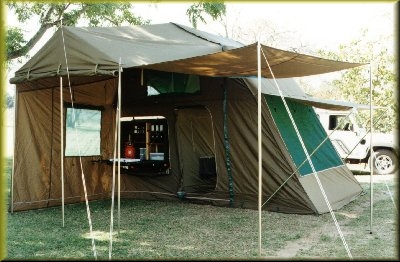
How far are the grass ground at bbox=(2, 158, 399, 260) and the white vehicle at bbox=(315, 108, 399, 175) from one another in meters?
4.63

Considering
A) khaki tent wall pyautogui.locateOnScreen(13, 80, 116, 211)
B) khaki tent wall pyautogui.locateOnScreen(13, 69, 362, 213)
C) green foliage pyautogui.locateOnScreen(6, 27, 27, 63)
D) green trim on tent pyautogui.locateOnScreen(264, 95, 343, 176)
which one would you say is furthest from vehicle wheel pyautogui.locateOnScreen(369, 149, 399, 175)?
green foliage pyautogui.locateOnScreen(6, 27, 27, 63)

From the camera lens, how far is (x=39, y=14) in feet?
36.6

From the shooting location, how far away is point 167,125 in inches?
321

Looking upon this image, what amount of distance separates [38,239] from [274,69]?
3.46 m

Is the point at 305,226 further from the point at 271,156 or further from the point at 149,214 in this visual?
the point at 149,214

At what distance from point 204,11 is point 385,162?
20.1 feet

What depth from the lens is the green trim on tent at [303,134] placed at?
7.25 metres

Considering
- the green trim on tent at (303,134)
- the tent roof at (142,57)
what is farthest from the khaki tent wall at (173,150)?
the tent roof at (142,57)

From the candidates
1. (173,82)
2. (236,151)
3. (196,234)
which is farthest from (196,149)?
(196,234)

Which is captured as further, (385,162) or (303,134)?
(385,162)

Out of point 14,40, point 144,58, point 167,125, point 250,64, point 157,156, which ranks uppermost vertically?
point 14,40

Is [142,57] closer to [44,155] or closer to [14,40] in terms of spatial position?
[44,155]

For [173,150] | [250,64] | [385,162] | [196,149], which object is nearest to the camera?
[250,64]

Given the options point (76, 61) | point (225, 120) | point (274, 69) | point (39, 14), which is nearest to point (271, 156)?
point (225, 120)
